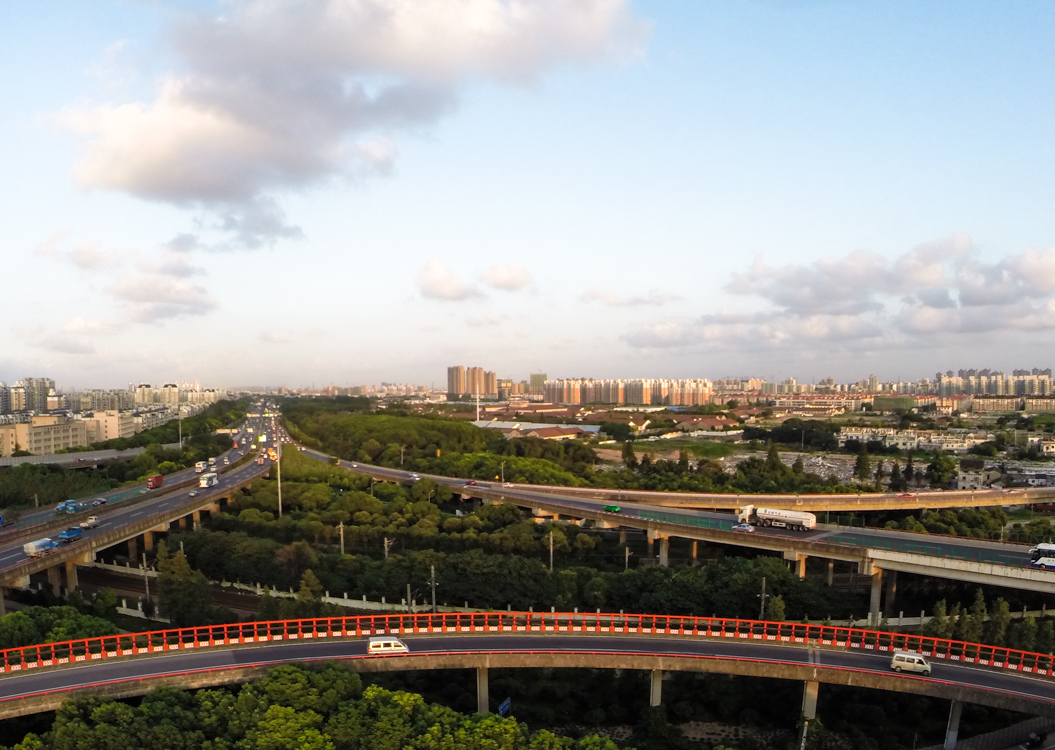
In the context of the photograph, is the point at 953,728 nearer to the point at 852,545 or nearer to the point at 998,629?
the point at 998,629

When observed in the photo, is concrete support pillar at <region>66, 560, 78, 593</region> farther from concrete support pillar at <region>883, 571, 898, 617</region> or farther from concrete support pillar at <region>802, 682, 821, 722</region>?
concrete support pillar at <region>883, 571, 898, 617</region>

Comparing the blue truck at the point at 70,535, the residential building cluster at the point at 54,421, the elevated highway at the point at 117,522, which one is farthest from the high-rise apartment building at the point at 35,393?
the blue truck at the point at 70,535

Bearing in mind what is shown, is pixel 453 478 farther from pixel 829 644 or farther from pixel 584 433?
pixel 584 433

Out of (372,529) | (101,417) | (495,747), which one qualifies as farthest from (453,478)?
(101,417)

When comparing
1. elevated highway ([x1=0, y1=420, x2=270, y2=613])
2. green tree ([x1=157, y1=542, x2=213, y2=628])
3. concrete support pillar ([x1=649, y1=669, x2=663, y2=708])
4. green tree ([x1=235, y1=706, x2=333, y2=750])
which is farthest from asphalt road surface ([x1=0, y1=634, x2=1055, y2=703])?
elevated highway ([x1=0, y1=420, x2=270, y2=613])

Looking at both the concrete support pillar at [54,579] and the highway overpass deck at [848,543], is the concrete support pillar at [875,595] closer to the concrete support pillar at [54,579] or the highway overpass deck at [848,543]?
the highway overpass deck at [848,543]
